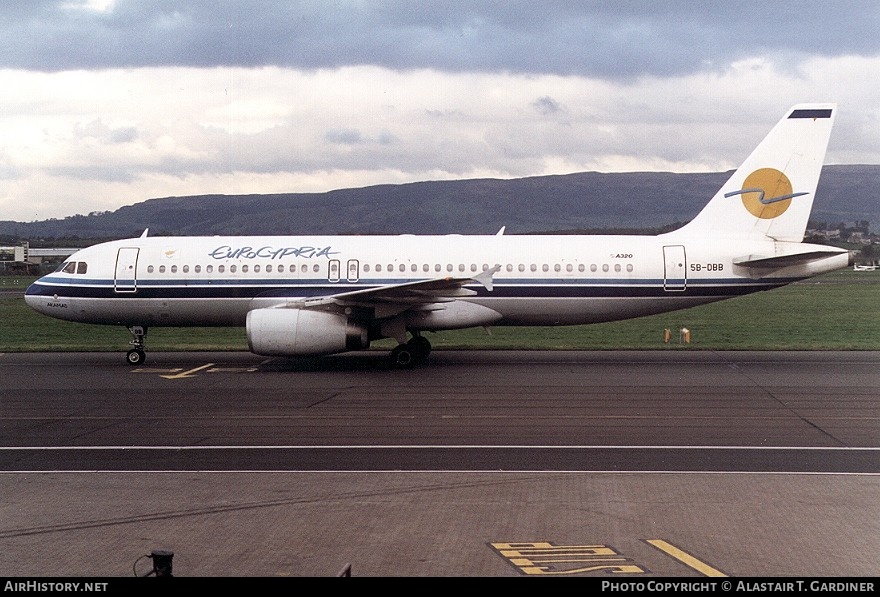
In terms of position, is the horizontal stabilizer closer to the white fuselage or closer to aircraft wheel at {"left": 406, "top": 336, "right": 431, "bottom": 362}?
the white fuselage

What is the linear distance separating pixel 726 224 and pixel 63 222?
141 metres

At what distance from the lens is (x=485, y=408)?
63.3ft

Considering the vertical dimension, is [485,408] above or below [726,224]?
below

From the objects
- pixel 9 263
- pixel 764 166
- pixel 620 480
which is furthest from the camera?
pixel 9 263

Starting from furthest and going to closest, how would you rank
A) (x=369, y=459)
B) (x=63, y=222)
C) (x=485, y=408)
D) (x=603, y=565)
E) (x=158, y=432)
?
(x=63, y=222), (x=485, y=408), (x=158, y=432), (x=369, y=459), (x=603, y=565)

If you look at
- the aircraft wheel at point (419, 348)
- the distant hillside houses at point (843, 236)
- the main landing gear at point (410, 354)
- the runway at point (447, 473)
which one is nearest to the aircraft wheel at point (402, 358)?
the main landing gear at point (410, 354)

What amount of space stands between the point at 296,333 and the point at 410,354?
11.2 feet

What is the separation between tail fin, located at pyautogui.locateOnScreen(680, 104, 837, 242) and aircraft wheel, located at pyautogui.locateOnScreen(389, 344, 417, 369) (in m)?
9.58

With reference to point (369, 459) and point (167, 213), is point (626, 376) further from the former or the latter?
point (167, 213)

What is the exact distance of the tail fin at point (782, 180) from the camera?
27.7 meters

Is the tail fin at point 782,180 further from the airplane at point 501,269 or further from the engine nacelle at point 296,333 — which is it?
the engine nacelle at point 296,333

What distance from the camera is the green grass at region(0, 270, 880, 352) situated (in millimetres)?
32469

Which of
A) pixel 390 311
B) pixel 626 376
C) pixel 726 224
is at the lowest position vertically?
pixel 626 376

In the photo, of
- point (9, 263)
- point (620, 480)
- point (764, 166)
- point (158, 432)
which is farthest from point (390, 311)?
point (9, 263)
